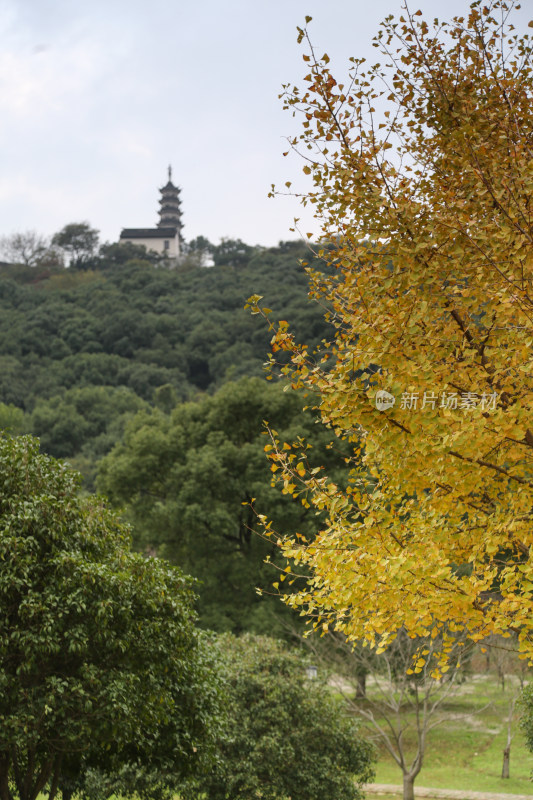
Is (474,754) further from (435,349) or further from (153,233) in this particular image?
(153,233)

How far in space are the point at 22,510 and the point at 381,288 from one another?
3727 millimetres

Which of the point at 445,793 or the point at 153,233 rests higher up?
the point at 153,233

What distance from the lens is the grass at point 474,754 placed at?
639 inches

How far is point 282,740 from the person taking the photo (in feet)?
34.2

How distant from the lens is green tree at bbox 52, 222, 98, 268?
310 ft

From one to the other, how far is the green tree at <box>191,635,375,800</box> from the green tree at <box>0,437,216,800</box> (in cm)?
224

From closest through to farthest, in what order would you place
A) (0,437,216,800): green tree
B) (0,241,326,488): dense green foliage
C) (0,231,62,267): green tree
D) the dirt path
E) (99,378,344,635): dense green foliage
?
(0,437,216,800): green tree < the dirt path < (99,378,344,635): dense green foliage < (0,241,326,488): dense green foliage < (0,231,62,267): green tree

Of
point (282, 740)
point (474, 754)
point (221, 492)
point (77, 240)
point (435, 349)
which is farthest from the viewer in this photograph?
point (77, 240)

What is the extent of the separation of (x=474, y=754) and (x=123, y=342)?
44509 mm

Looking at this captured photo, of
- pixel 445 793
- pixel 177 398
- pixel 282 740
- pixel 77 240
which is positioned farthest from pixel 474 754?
pixel 77 240

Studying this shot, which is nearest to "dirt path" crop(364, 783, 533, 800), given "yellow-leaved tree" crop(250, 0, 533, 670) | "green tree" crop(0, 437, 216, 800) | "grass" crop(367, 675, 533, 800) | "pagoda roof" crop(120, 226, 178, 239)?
"grass" crop(367, 675, 533, 800)

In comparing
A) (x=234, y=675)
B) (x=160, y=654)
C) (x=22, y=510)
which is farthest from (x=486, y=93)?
(x=234, y=675)

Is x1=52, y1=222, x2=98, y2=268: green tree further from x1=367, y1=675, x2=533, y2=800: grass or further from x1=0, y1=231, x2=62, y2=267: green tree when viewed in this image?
x1=367, y1=675, x2=533, y2=800: grass

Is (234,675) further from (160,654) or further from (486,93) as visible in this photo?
(486,93)
